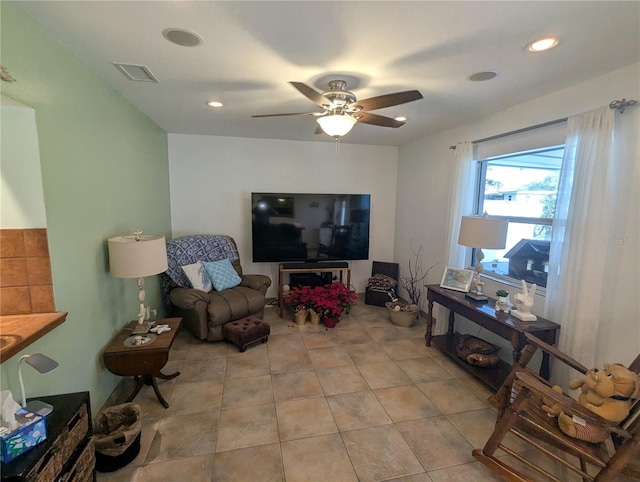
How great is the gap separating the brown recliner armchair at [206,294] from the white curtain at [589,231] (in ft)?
9.46

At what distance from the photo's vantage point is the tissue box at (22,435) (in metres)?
1.03

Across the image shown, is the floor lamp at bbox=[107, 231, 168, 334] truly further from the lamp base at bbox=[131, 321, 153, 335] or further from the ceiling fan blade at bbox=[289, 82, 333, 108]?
the ceiling fan blade at bbox=[289, 82, 333, 108]

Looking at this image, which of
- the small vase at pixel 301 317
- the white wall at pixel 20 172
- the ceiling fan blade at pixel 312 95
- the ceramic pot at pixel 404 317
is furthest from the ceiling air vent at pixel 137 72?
the ceramic pot at pixel 404 317

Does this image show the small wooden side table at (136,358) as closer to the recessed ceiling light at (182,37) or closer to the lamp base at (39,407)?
the lamp base at (39,407)

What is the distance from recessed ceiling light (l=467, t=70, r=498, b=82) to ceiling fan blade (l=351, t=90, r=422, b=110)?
559mm

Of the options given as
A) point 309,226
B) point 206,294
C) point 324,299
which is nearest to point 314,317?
point 324,299

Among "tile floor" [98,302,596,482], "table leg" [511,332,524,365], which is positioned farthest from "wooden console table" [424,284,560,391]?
"tile floor" [98,302,596,482]

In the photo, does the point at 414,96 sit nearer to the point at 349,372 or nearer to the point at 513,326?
the point at 513,326

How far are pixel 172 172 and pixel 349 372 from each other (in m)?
3.36

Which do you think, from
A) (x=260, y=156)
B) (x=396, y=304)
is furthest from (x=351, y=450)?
(x=260, y=156)

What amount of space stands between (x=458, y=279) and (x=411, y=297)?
1.23m

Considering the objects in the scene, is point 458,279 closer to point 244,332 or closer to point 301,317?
point 301,317

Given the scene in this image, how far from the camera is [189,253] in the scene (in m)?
3.55

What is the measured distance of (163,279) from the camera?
3463 millimetres
